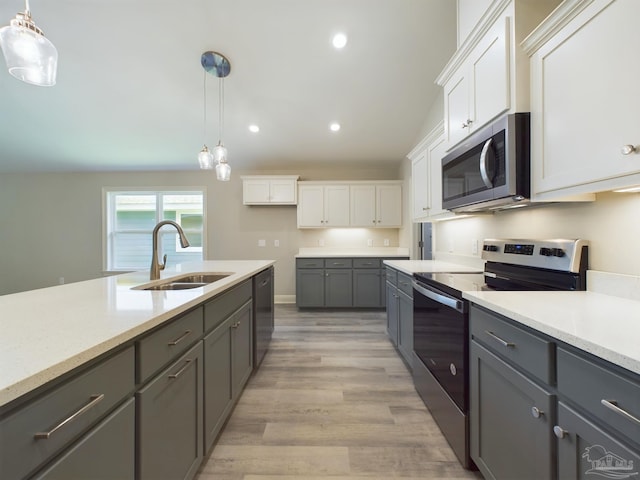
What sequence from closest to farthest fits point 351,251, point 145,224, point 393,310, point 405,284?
point 405,284, point 393,310, point 351,251, point 145,224

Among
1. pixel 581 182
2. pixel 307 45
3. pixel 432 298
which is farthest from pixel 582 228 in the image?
pixel 307 45

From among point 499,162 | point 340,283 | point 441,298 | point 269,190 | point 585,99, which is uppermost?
point 269,190

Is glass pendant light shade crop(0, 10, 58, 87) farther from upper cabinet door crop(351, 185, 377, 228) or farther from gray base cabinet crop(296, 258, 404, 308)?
upper cabinet door crop(351, 185, 377, 228)

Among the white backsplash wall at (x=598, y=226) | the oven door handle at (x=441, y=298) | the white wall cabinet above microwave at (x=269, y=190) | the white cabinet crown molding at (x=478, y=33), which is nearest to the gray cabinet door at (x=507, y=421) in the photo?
the oven door handle at (x=441, y=298)

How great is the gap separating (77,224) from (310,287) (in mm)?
4594

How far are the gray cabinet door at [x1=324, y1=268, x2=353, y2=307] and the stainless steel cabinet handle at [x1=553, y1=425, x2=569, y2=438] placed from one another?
137 inches

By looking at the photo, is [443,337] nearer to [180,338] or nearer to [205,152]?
[180,338]

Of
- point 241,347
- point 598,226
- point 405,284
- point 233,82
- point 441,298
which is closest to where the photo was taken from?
point 598,226

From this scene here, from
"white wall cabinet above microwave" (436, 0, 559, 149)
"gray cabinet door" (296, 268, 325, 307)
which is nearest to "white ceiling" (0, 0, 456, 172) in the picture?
"white wall cabinet above microwave" (436, 0, 559, 149)

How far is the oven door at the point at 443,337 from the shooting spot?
1.35 m

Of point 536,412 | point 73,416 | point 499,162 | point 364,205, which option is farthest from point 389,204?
point 73,416

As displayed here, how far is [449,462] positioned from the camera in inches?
56.8

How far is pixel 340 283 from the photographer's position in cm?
431

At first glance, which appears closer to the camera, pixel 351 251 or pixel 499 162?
pixel 499 162
